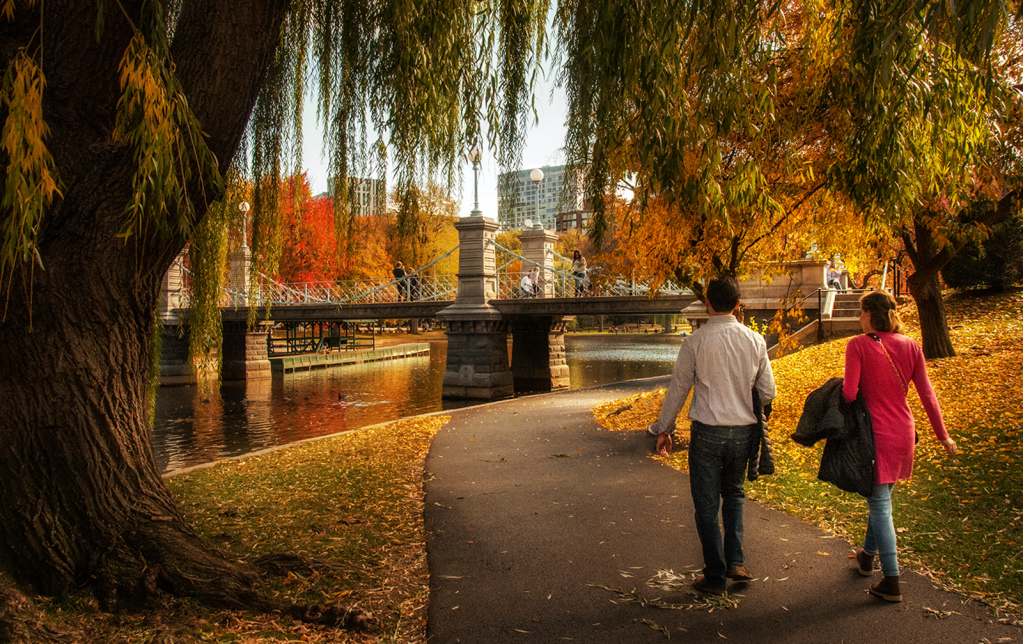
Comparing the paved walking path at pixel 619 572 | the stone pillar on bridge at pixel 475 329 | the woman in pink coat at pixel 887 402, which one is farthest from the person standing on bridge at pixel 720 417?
the stone pillar on bridge at pixel 475 329

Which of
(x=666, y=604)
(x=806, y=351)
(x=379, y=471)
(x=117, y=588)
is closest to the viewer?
(x=117, y=588)

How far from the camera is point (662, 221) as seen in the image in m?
Answer: 8.31

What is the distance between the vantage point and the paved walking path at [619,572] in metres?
3.14

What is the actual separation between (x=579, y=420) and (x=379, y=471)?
406 centimetres

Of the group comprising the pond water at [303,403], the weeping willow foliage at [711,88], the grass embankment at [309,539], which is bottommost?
the pond water at [303,403]

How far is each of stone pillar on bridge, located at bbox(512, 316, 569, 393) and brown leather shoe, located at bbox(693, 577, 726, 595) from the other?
2067cm

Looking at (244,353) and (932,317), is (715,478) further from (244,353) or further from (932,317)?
(244,353)

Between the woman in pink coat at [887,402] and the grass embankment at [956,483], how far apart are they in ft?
1.68

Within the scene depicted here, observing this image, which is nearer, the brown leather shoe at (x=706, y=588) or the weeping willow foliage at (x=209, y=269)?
the brown leather shoe at (x=706, y=588)

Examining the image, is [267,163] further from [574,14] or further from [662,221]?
[662,221]

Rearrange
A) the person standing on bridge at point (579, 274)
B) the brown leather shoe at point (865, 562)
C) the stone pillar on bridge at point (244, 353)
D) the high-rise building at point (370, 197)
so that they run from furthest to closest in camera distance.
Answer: the stone pillar on bridge at point (244, 353) < the person standing on bridge at point (579, 274) < the high-rise building at point (370, 197) < the brown leather shoe at point (865, 562)

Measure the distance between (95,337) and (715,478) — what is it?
3.02 m

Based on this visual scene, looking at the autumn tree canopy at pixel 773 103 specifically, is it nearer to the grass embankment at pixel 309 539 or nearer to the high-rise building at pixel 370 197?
the high-rise building at pixel 370 197

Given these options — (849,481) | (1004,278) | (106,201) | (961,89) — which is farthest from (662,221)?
(1004,278)
